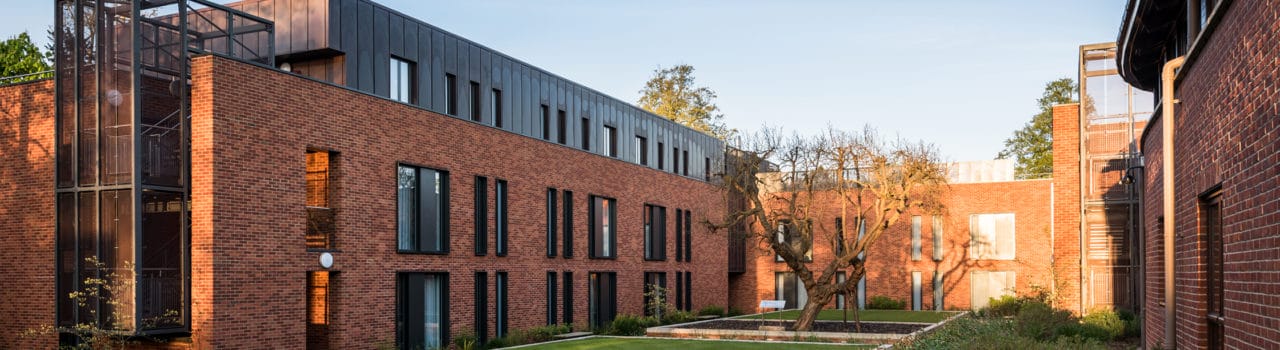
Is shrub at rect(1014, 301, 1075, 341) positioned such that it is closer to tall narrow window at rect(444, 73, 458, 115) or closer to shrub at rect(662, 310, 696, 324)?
tall narrow window at rect(444, 73, 458, 115)

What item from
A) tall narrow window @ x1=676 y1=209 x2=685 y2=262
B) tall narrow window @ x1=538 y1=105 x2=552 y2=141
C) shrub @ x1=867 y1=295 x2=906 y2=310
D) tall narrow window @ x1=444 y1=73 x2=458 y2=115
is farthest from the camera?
shrub @ x1=867 y1=295 x2=906 y2=310

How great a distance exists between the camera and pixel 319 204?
21625 mm

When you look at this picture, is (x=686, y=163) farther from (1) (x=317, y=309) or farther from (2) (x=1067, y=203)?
(1) (x=317, y=309)

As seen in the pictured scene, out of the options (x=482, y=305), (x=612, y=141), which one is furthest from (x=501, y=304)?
(x=612, y=141)

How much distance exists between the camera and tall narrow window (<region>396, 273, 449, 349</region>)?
23.2 meters

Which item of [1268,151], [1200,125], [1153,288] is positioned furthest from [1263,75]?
[1153,288]

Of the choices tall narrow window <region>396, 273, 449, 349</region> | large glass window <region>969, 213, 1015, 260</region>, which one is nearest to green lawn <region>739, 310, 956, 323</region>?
large glass window <region>969, 213, 1015, 260</region>

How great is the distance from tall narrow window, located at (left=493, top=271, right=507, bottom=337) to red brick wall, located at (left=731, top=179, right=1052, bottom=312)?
51.9 ft

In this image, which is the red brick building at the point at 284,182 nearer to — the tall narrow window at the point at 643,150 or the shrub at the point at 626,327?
the shrub at the point at 626,327

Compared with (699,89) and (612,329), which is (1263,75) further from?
(699,89)

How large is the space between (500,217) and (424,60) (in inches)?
205

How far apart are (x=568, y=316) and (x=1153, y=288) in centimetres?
1855

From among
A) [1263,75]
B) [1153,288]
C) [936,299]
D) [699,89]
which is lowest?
[936,299]

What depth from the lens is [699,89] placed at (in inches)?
2682
